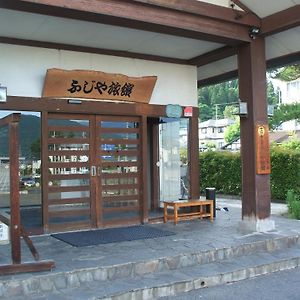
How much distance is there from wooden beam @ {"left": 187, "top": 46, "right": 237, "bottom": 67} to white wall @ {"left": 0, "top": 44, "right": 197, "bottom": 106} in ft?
0.81

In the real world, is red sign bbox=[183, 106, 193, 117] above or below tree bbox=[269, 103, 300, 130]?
below

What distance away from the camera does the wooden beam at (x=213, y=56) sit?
30.5 feet

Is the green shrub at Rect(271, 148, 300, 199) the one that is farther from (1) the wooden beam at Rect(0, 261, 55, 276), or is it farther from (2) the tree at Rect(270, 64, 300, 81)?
(1) the wooden beam at Rect(0, 261, 55, 276)

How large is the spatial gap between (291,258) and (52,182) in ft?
14.7

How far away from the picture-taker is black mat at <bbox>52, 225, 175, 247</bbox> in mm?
7609

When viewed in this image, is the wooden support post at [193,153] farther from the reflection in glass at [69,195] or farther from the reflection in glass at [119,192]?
the reflection in glass at [69,195]

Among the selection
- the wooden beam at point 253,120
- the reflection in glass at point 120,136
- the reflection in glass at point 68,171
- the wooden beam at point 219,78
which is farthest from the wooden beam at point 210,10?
the reflection in glass at point 68,171

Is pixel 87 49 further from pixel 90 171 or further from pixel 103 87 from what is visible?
pixel 90 171

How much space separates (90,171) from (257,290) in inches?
165

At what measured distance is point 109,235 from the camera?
820 cm

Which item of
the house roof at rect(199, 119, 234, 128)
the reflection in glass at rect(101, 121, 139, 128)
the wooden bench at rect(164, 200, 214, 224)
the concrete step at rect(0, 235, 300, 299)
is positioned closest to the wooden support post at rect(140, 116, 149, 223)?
the reflection in glass at rect(101, 121, 139, 128)

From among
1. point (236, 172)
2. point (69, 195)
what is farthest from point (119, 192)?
point (236, 172)

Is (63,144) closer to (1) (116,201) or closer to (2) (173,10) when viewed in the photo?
(1) (116,201)

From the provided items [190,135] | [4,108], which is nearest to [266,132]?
[190,135]
